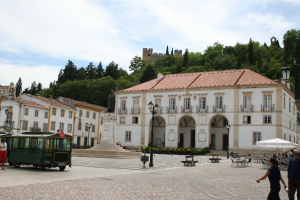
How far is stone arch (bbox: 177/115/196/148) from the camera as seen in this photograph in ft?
159

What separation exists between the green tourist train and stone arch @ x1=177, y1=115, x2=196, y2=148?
33.3 meters

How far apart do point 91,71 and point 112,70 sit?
20.2ft

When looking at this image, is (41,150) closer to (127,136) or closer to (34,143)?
(34,143)

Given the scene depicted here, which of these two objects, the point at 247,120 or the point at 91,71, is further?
the point at 91,71

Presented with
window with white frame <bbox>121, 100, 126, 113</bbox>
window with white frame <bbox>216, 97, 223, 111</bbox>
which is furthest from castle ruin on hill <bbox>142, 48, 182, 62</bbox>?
window with white frame <bbox>216, 97, 223, 111</bbox>

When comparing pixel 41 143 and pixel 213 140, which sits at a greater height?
pixel 41 143

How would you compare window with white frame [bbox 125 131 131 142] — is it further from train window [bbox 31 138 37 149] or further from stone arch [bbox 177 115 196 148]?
train window [bbox 31 138 37 149]

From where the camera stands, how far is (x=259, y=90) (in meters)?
42.1

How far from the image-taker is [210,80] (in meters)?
47.3

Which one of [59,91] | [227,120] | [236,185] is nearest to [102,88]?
[59,91]

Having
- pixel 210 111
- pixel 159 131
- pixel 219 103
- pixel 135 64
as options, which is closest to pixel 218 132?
pixel 210 111

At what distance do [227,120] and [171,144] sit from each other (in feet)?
28.3

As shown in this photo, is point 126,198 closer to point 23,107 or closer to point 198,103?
point 198,103

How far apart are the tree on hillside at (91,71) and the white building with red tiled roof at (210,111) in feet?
146
